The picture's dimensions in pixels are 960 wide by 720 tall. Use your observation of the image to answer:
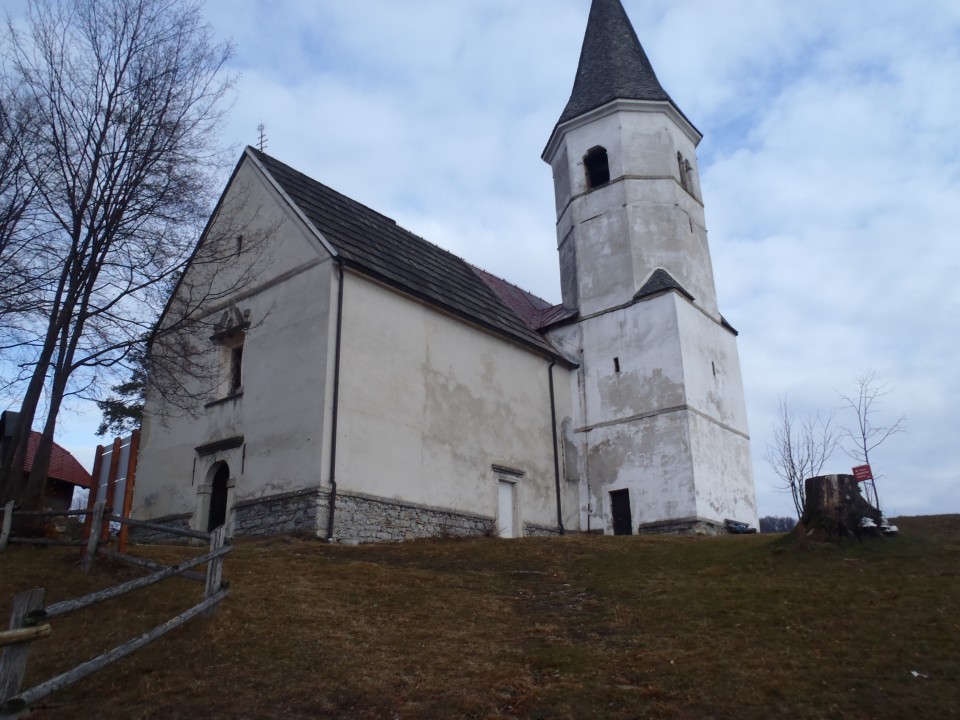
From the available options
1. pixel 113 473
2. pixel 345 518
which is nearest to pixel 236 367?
pixel 345 518

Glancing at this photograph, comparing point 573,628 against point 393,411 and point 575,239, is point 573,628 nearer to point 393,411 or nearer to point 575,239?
point 393,411

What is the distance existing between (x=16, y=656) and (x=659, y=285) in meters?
21.6

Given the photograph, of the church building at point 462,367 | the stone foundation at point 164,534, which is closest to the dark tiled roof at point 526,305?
the church building at point 462,367

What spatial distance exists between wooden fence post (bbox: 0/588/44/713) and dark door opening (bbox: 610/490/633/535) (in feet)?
63.5

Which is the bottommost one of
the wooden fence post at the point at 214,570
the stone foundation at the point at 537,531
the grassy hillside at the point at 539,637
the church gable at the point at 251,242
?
the grassy hillside at the point at 539,637

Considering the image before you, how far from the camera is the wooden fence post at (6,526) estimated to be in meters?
13.8

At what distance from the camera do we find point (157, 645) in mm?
9406

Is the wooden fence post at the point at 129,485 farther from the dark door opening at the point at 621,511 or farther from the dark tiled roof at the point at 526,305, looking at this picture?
the dark tiled roof at the point at 526,305

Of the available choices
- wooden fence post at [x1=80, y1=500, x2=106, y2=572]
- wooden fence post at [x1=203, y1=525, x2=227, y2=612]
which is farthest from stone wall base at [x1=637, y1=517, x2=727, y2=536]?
wooden fence post at [x1=80, y1=500, x2=106, y2=572]

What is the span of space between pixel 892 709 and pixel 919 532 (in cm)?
721

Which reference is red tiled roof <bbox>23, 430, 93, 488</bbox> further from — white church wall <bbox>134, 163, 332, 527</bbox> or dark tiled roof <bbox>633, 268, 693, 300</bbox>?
dark tiled roof <bbox>633, 268, 693, 300</bbox>

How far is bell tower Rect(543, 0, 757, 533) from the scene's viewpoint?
23.8 m

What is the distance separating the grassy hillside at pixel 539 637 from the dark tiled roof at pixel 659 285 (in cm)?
1178

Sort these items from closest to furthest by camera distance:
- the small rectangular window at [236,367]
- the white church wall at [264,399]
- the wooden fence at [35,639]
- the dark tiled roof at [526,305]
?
the wooden fence at [35,639] → the white church wall at [264,399] → the small rectangular window at [236,367] → the dark tiled roof at [526,305]
